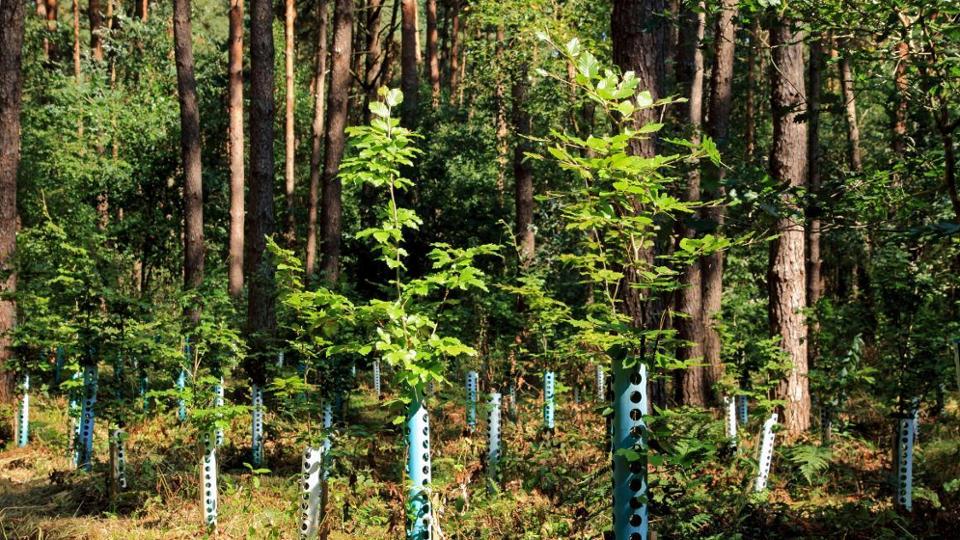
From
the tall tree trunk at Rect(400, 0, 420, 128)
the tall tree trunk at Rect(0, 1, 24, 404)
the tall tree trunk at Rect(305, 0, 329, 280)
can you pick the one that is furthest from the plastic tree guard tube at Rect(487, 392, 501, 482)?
the tall tree trunk at Rect(400, 0, 420, 128)

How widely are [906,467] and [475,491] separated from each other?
3787mm

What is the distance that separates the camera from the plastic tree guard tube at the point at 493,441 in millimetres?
7215

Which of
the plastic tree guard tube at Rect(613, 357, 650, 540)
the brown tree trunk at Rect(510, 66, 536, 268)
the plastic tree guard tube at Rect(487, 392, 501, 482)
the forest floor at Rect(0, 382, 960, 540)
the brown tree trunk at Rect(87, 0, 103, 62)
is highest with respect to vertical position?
the brown tree trunk at Rect(87, 0, 103, 62)

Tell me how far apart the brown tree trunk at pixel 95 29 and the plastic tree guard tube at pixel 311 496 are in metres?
20.1

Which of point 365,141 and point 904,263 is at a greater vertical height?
point 365,141

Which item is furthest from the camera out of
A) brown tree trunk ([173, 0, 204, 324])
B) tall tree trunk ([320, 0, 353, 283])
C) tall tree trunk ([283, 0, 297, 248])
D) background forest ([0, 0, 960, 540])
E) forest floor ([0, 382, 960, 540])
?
tall tree trunk ([283, 0, 297, 248])

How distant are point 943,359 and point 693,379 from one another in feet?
13.5

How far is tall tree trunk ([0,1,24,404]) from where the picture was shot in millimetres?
10883

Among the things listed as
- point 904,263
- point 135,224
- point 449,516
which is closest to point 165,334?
point 449,516

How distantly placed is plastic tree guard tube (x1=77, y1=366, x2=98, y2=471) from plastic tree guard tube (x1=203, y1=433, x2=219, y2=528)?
233cm

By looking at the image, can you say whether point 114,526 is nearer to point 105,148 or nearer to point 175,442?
point 175,442

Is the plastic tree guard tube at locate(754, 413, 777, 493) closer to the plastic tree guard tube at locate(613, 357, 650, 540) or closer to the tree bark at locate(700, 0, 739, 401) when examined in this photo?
the tree bark at locate(700, 0, 739, 401)

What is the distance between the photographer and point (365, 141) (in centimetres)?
459

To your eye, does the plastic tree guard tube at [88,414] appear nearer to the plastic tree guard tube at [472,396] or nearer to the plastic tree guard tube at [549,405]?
the plastic tree guard tube at [472,396]
